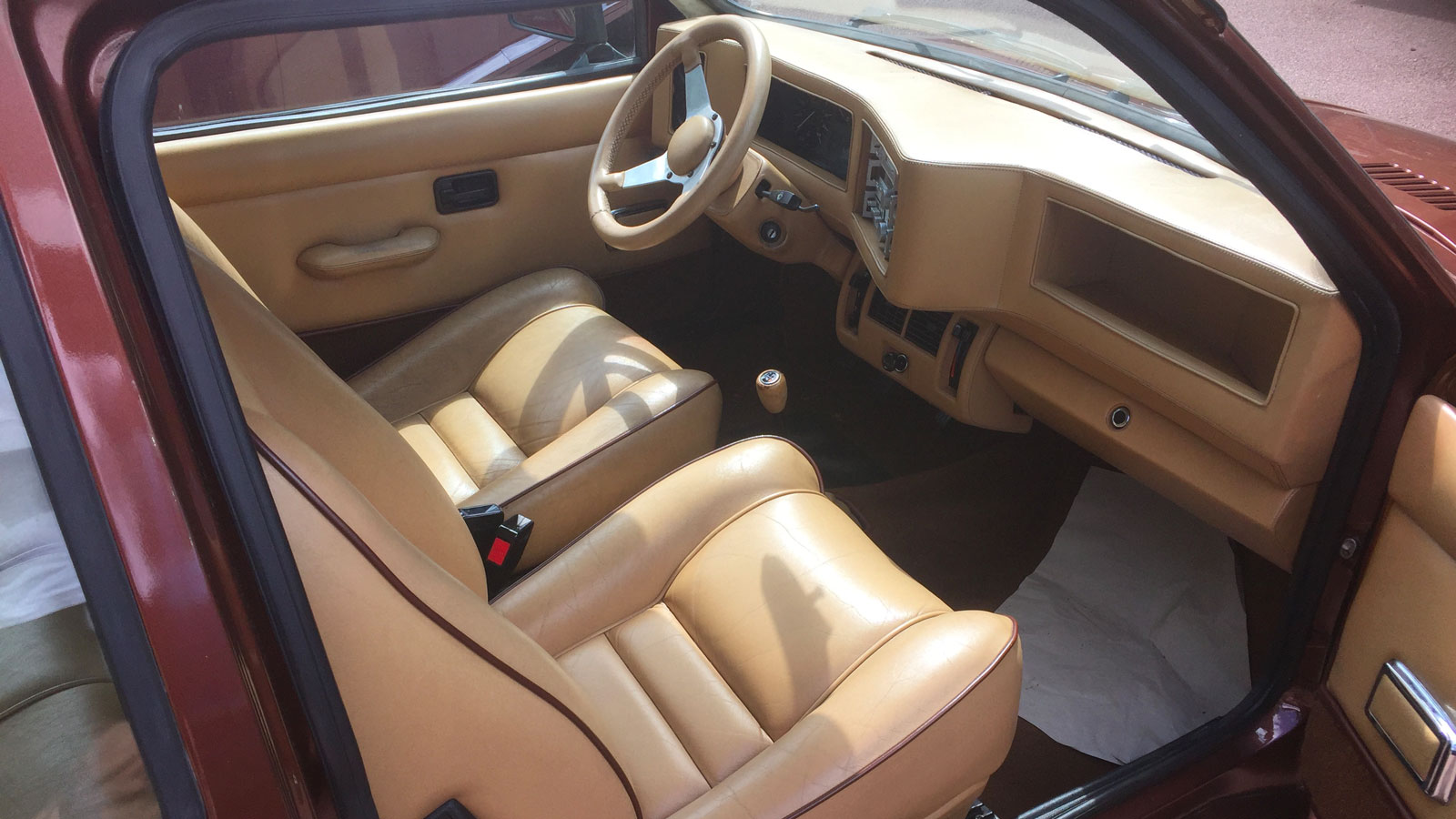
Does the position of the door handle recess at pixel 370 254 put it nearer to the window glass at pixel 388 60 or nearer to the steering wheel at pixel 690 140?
the window glass at pixel 388 60

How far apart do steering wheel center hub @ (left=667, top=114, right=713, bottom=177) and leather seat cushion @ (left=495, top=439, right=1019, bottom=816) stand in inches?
25.3

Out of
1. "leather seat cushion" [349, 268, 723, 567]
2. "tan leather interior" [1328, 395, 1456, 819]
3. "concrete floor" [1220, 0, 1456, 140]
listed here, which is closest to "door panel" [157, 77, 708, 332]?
"leather seat cushion" [349, 268, 723, 567]

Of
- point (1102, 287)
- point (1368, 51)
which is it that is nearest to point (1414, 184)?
point (1102, 287)

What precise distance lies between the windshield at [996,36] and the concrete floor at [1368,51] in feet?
7.67

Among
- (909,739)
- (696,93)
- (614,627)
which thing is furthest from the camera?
(696,93)

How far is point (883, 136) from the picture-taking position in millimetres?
1697

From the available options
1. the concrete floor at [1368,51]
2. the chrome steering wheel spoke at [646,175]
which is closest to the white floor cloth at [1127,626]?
the chrome steering wheel spoke at [646,175]

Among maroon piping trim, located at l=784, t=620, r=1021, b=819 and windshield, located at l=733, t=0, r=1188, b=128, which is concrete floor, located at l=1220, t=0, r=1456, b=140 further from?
maroon piping trim, located at l=784, t=620, r=1021, b=819

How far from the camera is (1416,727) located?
1.12m

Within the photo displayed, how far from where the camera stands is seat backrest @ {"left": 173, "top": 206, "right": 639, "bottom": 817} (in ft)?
2.40

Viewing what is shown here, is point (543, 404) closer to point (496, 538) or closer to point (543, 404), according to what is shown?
point (543, 404)

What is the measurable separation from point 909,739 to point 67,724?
777mm

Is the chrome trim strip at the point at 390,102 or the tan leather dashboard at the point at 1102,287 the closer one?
the tan leather dashboard at the point at 1102,287

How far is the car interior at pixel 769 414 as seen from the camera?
902 mm
